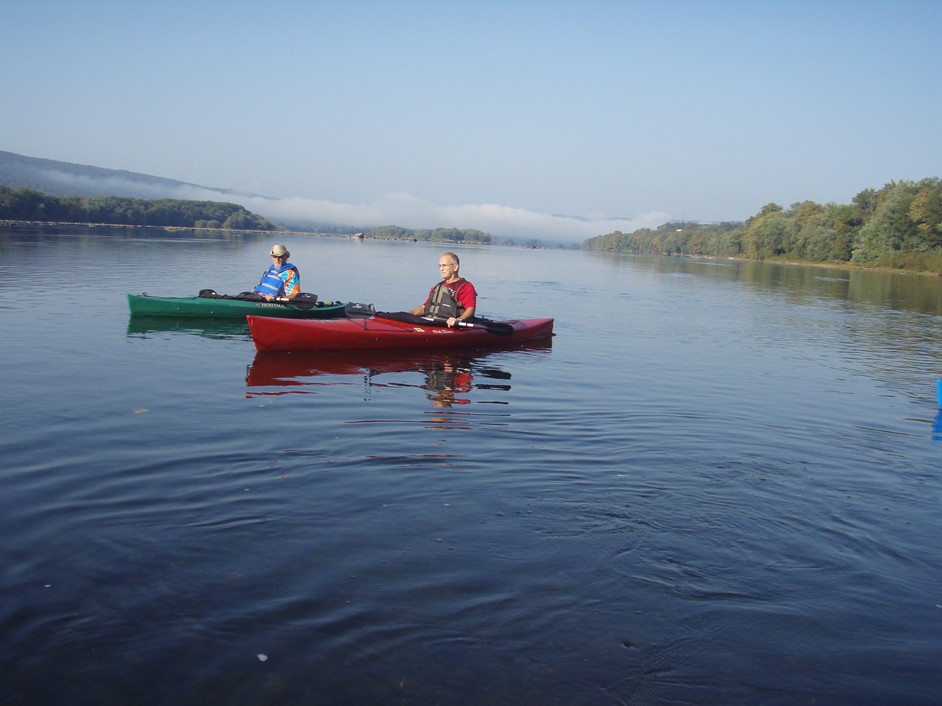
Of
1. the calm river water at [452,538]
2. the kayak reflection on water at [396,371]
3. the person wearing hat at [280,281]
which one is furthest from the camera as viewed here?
the person wearing hat at [280,281]

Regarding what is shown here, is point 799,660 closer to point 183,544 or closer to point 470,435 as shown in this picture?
point 183,544

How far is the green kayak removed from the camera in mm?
15922

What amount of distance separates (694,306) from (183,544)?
26.5 m

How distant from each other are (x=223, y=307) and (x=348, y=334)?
4199 millimetres

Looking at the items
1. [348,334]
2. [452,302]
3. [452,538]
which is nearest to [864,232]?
[452,302]

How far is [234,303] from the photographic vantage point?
16078mm

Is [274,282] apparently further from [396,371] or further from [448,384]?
[448,384]

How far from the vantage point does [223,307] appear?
1606 cm

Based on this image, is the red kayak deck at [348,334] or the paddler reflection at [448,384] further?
the red kayak deck at [348,334]

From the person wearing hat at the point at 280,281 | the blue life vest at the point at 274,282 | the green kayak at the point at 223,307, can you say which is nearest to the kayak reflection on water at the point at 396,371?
the green kayak at the point at 223,307

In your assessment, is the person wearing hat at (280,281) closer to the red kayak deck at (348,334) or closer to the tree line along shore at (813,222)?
the red kayak deck at (348,334)

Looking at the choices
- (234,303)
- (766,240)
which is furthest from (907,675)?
(766,240)

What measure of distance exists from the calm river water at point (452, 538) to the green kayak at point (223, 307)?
385cm

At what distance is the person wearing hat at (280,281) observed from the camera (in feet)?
53.1
